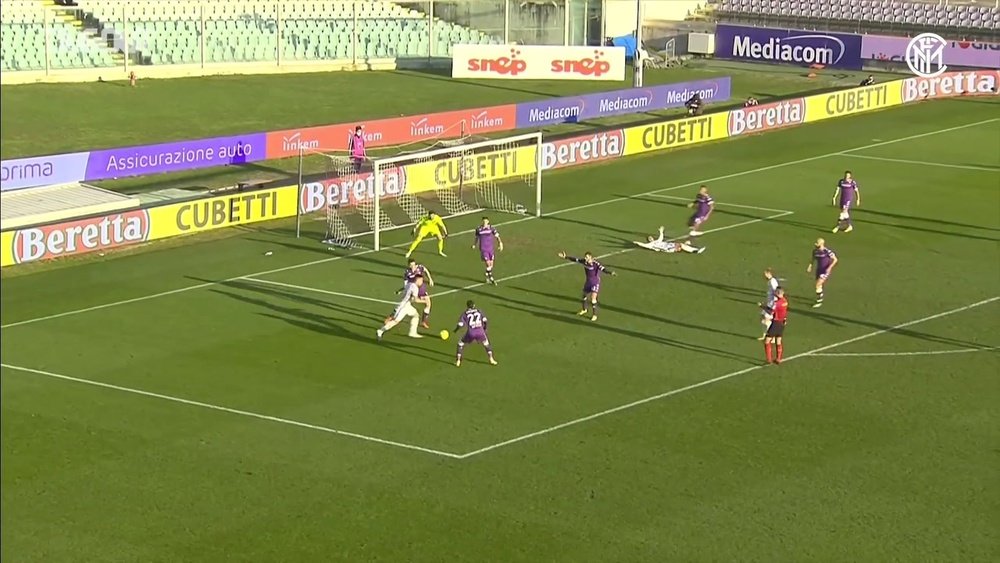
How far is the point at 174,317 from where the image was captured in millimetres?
30375

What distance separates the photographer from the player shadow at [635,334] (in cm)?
2800

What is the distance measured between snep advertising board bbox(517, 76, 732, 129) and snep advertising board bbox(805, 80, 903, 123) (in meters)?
5.21

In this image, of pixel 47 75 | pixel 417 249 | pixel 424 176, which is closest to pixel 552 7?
pixel 47 75

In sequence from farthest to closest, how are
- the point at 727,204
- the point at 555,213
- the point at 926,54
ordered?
the point at 926,54 → the point at 727,204 → the point at 555,213

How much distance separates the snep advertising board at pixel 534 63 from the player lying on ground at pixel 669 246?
32040 millimetres

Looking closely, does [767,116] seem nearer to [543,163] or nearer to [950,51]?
[543,163]

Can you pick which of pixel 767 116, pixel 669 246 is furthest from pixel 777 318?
pixel 767 116

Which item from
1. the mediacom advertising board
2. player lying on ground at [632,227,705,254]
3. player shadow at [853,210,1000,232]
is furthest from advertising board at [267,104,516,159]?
player shadow at [853,210,1000,232]

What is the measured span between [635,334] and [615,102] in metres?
30.4

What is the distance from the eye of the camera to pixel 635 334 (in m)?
29.5

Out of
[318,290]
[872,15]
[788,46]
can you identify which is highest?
[872,15]

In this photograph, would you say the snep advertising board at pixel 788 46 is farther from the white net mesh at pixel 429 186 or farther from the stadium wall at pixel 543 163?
the white net mesh at pixel 429 186

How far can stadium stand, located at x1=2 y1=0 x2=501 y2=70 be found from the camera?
6003cm

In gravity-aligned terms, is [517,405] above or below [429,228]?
below
